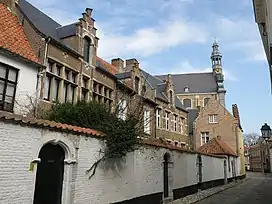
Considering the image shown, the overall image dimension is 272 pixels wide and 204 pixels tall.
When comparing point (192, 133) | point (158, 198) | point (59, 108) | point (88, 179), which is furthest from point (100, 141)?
point (192, 133)

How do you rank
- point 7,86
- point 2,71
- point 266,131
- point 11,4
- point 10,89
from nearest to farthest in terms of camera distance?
point 2,71 < point 7,86 < point 10,89 < point 11,4 < point 266,131

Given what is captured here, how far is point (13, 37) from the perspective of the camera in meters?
12.7

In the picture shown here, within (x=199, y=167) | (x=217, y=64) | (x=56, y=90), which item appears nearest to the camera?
(x=56, y=90)

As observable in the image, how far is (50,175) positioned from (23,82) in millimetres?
6061

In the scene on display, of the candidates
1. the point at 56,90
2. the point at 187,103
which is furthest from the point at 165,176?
the point at 187,103

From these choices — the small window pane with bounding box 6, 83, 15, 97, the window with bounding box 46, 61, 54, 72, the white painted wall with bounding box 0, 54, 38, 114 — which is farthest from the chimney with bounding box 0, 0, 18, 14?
the small window pane with bounding box 6, 83, 15, 97

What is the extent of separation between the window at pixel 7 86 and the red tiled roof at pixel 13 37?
779 millimetres

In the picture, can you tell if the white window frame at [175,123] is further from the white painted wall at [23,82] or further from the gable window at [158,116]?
the white painted wall at [23,82]

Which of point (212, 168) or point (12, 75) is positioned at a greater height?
point (12, 75)

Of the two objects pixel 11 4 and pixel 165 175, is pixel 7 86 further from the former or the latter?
pixel 165 175

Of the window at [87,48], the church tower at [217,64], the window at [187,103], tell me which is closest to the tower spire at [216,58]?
the church tower at [217,64]

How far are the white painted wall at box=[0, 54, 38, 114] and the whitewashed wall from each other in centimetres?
488

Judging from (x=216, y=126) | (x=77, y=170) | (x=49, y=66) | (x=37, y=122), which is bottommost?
(x=77, y=170)

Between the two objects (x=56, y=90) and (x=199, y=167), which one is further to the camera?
(x=199, y=167)
